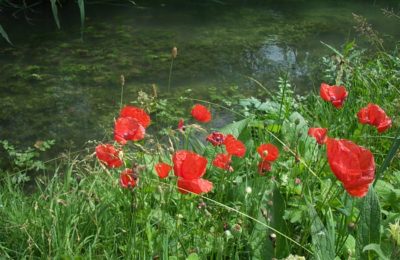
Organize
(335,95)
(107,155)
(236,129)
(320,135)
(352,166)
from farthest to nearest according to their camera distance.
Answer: (236,129), (335,95), (320,135), (107,155), (352,166)

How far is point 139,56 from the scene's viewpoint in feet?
13.1

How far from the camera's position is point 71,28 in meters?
4.66

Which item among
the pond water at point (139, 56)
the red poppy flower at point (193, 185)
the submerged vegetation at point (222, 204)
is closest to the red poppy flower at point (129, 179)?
the submerged vegetation at point (222, 204)

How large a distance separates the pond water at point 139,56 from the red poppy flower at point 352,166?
162 cm

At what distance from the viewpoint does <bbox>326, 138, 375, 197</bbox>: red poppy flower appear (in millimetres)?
987

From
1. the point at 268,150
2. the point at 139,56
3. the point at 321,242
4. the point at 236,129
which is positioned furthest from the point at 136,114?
the point at 139,56

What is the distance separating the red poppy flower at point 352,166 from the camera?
0.99m

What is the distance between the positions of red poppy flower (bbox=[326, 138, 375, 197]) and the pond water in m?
1.62

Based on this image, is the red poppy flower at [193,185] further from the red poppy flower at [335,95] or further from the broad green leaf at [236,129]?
the broad green leaf at [236,129]

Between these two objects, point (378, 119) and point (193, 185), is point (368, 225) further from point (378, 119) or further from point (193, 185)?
point (193, 185)

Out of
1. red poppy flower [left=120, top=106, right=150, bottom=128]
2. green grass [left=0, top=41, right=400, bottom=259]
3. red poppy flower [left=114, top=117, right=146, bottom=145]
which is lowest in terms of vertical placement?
green grass [left=0, top=41, right=400, bottom=259]

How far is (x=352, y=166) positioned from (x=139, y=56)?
316cm

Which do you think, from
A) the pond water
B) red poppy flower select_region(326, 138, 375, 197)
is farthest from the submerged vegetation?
the pond water

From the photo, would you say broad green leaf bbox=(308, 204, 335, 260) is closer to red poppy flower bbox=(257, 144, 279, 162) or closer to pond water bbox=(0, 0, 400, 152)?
red poppy flower bbox=(257, 144, 279, 162)
